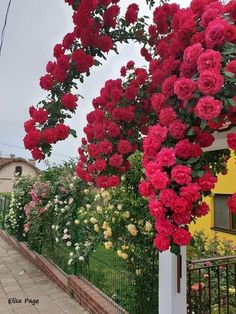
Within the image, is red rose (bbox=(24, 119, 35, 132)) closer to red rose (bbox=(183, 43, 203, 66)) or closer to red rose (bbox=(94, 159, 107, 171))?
red rose (bbox=(94, 159, 107, 171))

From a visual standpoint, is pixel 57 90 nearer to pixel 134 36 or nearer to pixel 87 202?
pixel 134 36

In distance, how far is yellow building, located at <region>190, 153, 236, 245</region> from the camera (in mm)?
8836

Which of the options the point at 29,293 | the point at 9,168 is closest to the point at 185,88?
the point at 29,293

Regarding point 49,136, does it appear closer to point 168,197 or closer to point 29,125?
point 29,125

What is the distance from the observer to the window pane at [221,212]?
368 inches

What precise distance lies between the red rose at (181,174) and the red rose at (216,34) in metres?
0.74

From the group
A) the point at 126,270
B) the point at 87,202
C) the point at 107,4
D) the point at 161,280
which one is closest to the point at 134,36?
the point at 107,4

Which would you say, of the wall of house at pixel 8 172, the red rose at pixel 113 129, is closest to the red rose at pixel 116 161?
the red rose at pixel 113 129

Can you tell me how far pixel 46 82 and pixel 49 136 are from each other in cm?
54

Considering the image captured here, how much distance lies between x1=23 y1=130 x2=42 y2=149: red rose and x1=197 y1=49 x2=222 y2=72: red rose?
1.37 metres

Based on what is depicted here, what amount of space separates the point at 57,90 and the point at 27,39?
3935 mm

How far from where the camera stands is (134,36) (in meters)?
3.57

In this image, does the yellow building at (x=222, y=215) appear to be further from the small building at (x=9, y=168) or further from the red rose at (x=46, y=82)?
the small building at (x=9, y=168)

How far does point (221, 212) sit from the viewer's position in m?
9.55
